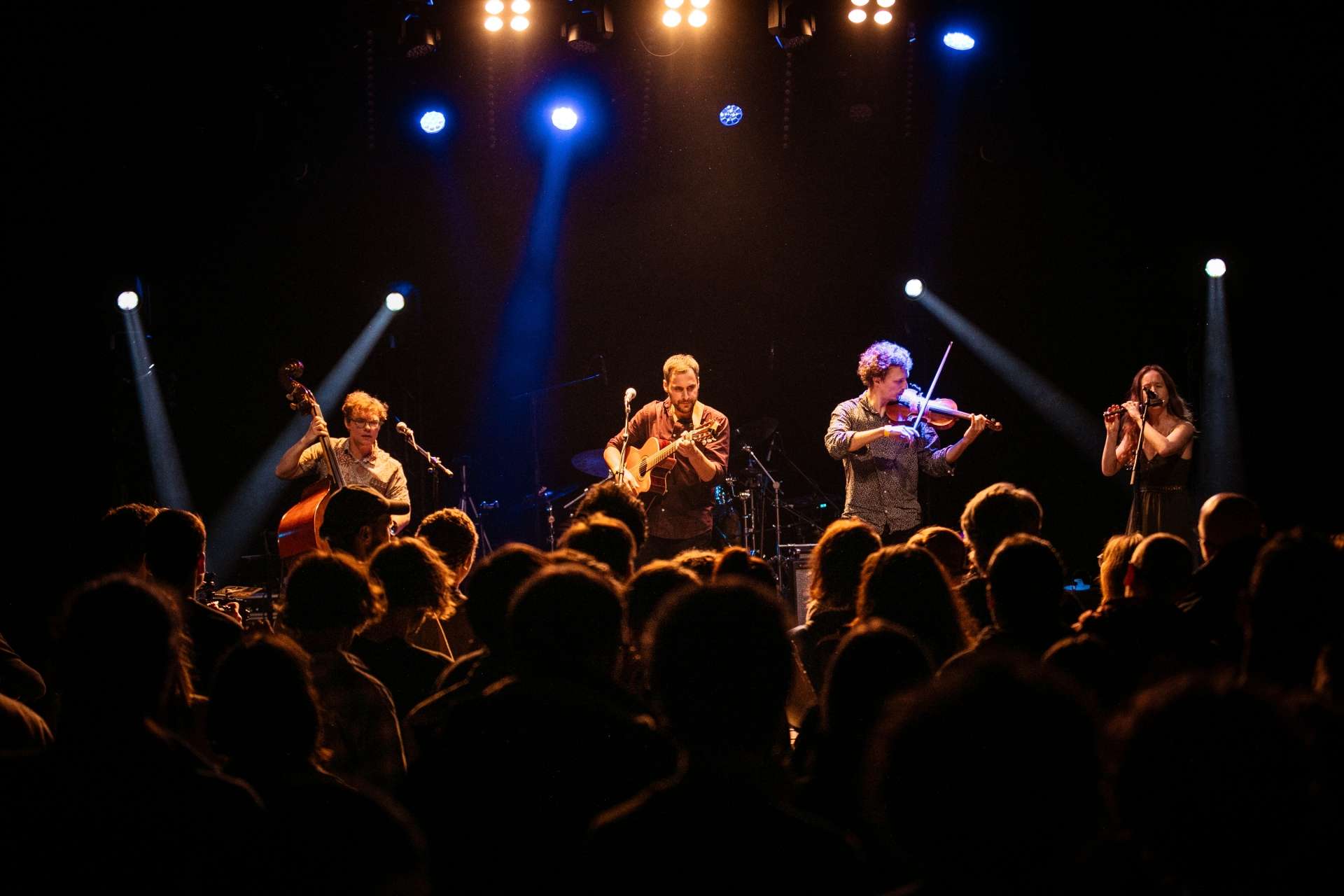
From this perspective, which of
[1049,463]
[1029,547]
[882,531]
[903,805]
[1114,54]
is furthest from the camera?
[1049,463]

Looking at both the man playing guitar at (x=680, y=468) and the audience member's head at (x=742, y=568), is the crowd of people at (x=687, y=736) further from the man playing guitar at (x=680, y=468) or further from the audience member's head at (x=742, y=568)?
the man playing guitar at (x=680, y=468)

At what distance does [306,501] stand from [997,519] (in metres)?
4.76

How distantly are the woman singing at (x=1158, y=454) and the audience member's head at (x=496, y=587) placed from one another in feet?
17.2

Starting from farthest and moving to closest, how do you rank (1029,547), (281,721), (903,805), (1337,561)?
(1029,547), (1337,561), (281,721), (903,805)

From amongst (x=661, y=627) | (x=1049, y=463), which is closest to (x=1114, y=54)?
(x=1049, y=463)

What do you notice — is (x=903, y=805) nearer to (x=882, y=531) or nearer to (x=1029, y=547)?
(x=1029, y=547)

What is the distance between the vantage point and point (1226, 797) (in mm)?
1112

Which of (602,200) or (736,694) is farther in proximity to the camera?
(602,200)

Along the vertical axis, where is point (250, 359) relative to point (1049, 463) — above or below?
above

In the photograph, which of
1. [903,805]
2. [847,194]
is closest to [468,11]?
[847,194]

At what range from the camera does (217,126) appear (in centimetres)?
773

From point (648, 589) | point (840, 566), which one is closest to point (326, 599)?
point (648, 589)

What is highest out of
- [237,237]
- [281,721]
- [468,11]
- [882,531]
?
[468,11]

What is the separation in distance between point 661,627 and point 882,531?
6021 mm
